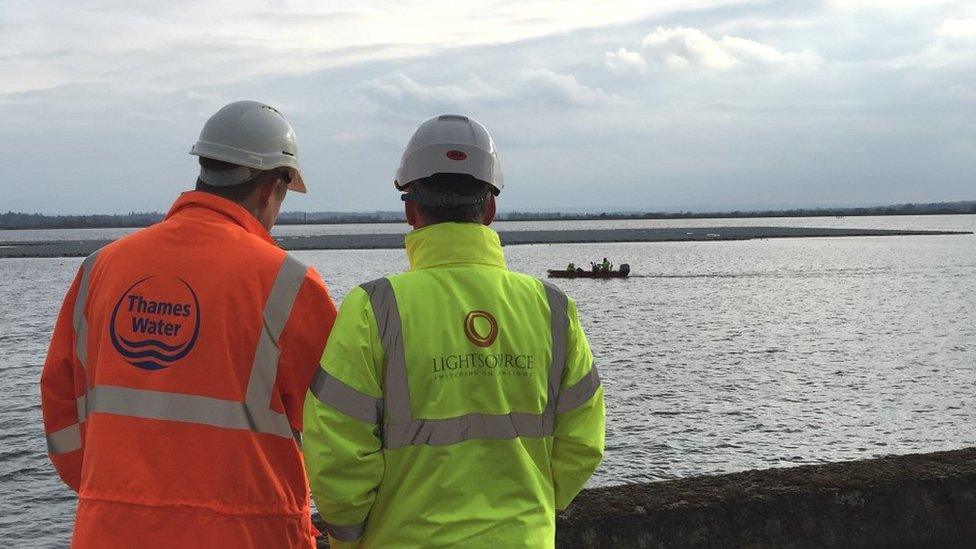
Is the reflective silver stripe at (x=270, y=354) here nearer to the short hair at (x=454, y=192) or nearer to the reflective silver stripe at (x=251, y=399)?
the reflective silver stripe at (x=251, y=399)

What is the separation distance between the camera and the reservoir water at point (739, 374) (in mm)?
16562

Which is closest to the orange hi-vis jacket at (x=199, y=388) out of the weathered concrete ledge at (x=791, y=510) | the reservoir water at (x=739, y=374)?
the weathered concrete ledge at (x=791, y=510)

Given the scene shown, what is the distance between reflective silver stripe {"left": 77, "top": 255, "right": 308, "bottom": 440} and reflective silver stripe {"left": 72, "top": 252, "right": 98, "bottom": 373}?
0.71ft

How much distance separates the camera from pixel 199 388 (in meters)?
2.65

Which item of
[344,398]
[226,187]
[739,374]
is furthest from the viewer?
[739,374]

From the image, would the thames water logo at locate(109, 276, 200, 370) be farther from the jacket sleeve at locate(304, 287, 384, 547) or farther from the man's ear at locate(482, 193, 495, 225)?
the man's ear at locate(482, 193, 495, 225)

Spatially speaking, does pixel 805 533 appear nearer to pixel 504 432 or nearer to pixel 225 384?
pixel 504 432

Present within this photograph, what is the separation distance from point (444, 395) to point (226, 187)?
107 centimetres

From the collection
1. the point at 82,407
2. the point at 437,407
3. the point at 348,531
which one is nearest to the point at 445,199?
the point at 437,407

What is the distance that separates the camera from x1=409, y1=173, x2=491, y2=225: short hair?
9.23 ft

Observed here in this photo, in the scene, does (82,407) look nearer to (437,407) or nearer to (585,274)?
(437,407)

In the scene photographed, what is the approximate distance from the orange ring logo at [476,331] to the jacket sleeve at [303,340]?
44cm

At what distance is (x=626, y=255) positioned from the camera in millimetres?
104062

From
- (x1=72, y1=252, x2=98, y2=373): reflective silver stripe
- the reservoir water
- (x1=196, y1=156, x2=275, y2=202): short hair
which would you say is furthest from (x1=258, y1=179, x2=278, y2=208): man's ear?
the reservoir water
